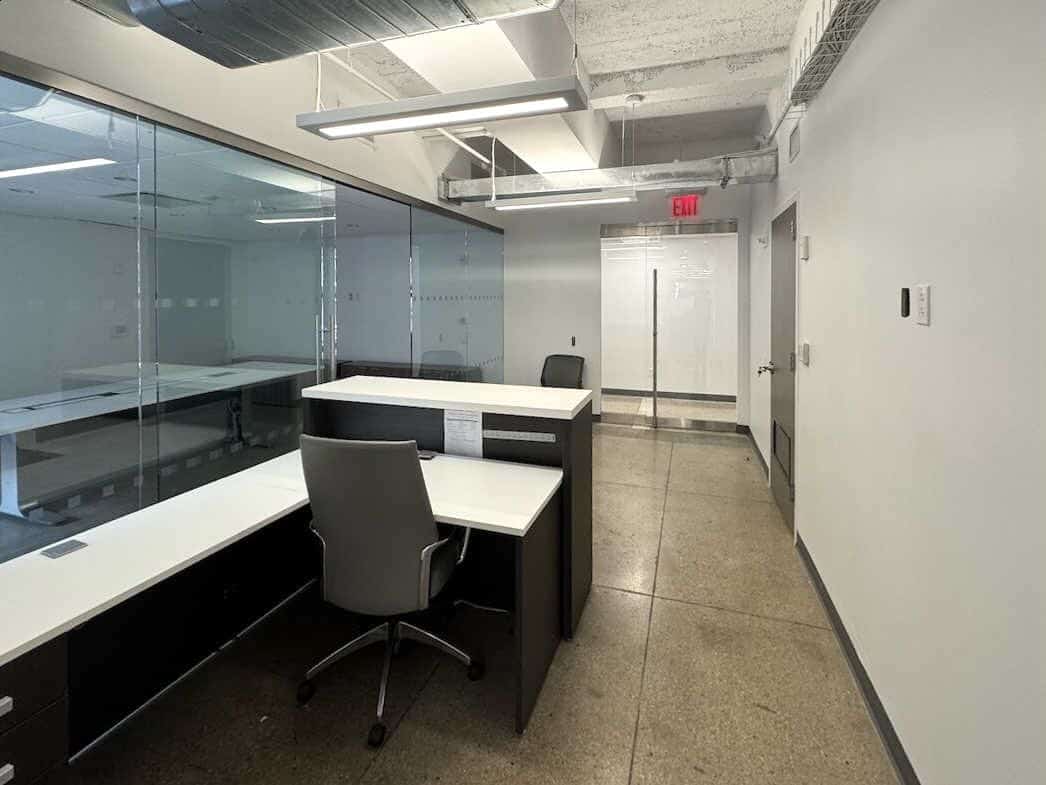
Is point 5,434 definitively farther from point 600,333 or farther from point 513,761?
point 600,333

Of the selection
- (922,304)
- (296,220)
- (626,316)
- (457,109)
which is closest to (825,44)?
(922,304)

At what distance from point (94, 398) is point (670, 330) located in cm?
545

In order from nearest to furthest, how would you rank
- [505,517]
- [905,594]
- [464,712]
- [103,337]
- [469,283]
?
[905,594] → [505,517] → [464,712] → [103,337] → [469,283]

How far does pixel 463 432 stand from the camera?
2.50 meters

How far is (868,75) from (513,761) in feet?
9.18

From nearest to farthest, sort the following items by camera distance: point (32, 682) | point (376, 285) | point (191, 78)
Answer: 1. point (32, 682)
2. point (191, 78)
3. point (376, 285)

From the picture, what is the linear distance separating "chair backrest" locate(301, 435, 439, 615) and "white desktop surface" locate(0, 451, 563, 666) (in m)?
0.15

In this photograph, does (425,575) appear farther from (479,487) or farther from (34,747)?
(34,747)

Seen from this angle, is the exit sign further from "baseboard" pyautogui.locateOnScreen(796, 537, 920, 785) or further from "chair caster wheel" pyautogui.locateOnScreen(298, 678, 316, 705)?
"chair caster wheel" pyautogui.locateOnScreen(298, 678, 316, 705)

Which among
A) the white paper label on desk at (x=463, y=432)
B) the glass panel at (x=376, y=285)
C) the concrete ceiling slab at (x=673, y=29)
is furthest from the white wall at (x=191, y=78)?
the white paper label on desk at (x=463, y=432)

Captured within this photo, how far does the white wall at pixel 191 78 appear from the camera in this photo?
1915mm

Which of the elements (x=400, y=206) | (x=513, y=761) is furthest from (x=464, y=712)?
(x=400, y=206)

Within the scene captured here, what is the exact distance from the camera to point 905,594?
5.52 feet

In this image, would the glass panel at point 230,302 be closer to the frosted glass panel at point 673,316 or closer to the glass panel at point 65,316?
the glass panel at point 65,316
